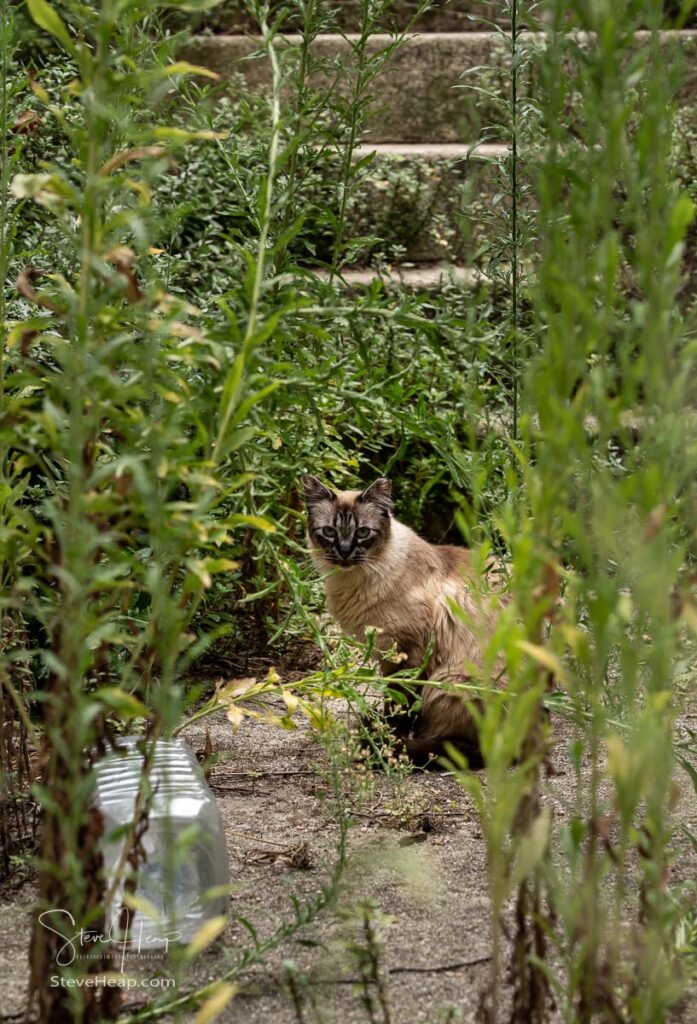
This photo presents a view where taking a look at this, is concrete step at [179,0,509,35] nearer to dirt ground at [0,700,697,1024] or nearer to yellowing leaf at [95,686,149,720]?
dirt ground at [0,700,697,1024]

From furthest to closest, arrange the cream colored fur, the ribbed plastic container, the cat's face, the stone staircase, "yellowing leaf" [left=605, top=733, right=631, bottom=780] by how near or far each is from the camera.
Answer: the stone staircase
the cat's face
the cream colored fur
the ribbed plastic container
"yellowing leaf" [left=605, top=733, right=631, bottom=780]

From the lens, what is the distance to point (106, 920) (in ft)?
6.77

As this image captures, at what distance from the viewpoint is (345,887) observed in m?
2.16

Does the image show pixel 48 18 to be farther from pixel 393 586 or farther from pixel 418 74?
pixel 418 74

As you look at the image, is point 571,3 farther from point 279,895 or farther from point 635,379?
point 279,895

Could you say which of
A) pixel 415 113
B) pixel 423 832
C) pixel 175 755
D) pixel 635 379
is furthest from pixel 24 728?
pixel 415 113

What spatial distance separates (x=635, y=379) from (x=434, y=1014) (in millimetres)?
1159
